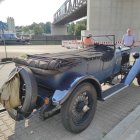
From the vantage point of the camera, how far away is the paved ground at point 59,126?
3.13 m

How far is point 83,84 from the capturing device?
3129 millimetres

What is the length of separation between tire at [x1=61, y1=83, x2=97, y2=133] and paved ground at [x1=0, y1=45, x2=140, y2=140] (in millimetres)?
164

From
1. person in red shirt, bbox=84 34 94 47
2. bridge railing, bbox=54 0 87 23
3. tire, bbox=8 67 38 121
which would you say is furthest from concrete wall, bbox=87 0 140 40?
tire, bbox=8 67 38 121

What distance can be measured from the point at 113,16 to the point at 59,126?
2237 cm

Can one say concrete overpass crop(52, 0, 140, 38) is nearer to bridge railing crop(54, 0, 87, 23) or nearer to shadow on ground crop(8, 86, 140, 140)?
bridge railing crop(54, 0, 87, 23)

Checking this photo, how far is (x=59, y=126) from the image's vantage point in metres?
3.46

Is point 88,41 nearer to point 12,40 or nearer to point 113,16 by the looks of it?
point 113,16

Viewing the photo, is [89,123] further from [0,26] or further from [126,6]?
[126,6]

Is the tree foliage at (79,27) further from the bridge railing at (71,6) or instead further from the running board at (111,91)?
the running board at (111,91)

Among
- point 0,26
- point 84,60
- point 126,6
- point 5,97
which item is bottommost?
point 5,97

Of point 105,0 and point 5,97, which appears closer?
point 5,97

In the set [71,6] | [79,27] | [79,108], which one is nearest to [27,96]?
[79,108]

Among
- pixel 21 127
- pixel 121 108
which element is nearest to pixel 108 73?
Result: pixel 121 108

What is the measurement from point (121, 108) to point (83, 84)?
1.52 metres
